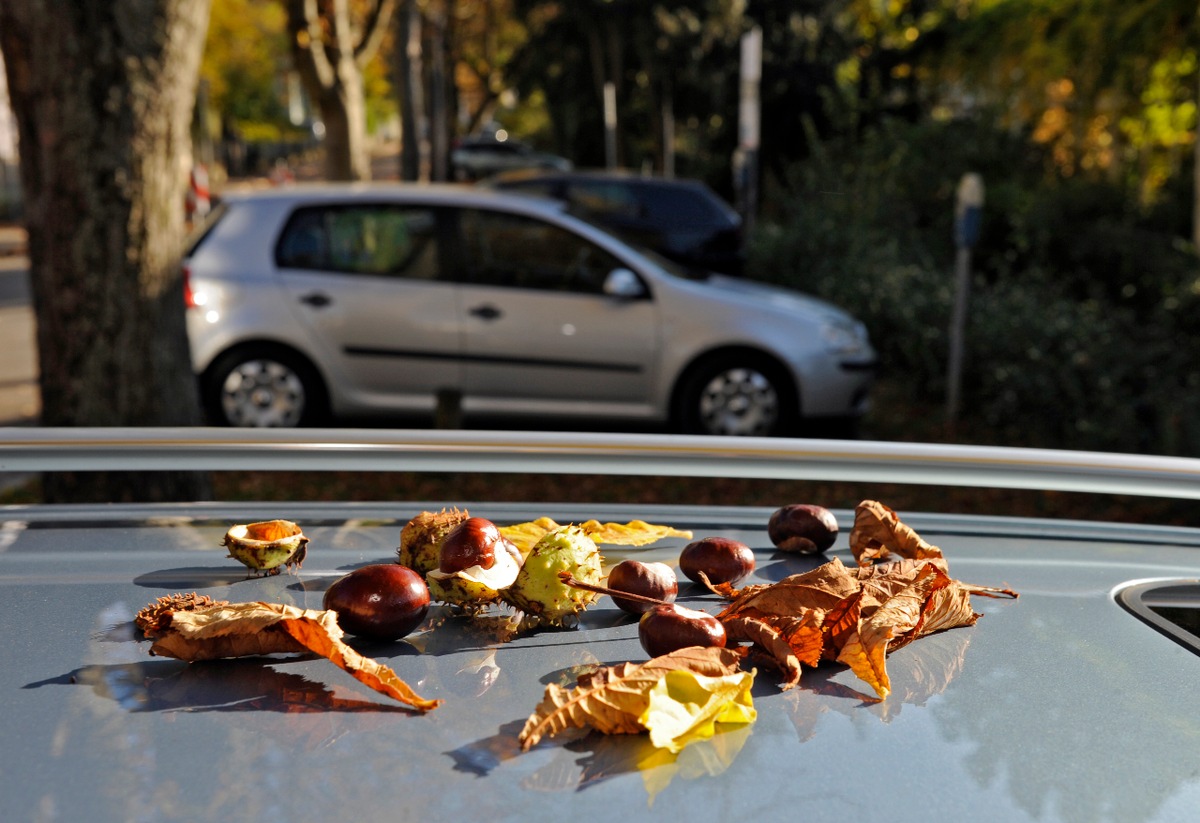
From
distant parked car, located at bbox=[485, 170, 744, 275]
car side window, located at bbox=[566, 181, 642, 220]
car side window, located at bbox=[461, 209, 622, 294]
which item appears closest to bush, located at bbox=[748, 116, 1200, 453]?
distant parked car, located at bbox=[485, 170, 744, 275]

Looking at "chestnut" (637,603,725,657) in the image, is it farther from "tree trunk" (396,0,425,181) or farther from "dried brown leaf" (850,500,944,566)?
"tree trunk" (396,0,425,181)

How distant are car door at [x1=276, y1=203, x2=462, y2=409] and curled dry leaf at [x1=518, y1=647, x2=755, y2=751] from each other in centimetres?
727

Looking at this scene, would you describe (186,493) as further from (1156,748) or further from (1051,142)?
(1051,142)

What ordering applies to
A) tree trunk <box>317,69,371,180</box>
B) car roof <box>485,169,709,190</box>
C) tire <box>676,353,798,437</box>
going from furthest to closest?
1. tree trunk <box>317,69,371,180</box>
2. car roof <box>485,169,709,190</box>
3. tire <box>676,353,798,437</box>

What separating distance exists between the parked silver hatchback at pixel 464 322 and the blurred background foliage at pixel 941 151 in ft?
6.06

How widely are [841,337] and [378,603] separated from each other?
7.63 meters

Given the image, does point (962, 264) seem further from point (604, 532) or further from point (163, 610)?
point (163, 610)

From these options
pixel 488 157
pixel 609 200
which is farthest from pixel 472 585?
pixel 488 157

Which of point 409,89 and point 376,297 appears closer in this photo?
point 376,297

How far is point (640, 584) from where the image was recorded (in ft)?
5.69

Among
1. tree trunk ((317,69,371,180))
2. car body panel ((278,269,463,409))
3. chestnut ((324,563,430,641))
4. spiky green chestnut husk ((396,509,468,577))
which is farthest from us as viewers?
tree trunk ((317,69,371,180))

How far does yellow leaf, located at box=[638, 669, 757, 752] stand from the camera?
51.1 inches

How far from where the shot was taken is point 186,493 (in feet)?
20.3

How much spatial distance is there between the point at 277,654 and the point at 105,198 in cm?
481
